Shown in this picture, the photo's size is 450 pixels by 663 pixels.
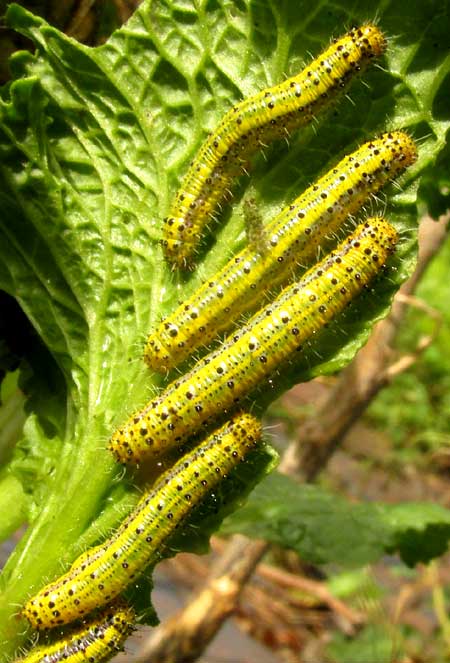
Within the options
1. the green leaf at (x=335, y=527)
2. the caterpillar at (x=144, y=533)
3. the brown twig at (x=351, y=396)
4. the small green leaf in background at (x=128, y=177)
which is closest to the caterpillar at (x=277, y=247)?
the small green leaf in background at (x=128, y=177)

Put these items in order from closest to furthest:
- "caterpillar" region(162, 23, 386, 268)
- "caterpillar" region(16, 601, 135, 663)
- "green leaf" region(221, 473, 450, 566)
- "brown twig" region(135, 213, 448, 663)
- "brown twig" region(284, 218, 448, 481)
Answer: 1. "caterpillar" region(16, 601, 135, 663)
2. "caterpillar" region(162, 23, 386, 268)
3. "green leaf" region(221, 473, 450, 566)
4. "brown twig" region(135, 213, 448, 663)
5. "brown twig" region(284, 218, 448, 481)

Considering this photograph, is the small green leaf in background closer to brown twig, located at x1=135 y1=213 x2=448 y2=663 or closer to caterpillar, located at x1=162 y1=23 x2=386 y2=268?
caterpillar, located at x1=162 y1=23 x2=386 y2=268

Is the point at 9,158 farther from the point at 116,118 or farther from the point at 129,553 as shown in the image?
the point at 129,553

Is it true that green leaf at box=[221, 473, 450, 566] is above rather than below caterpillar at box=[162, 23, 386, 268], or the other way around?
below

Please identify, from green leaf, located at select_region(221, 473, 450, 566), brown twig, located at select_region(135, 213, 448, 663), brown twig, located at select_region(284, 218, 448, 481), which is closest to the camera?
green leaf, located at select_region(221, 473, 450, 566)

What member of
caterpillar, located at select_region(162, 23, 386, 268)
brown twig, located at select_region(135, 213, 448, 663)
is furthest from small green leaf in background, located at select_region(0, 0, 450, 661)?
brown twig, located at select_region(135, 213, 448, 663)

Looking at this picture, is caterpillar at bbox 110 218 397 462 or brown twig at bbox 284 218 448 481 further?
brown twig at bbox 284 218 448 481

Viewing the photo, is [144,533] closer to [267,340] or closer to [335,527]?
[267,340]

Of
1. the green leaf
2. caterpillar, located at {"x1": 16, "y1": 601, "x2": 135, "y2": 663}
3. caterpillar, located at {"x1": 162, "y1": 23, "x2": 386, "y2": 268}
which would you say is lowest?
the green leaf
